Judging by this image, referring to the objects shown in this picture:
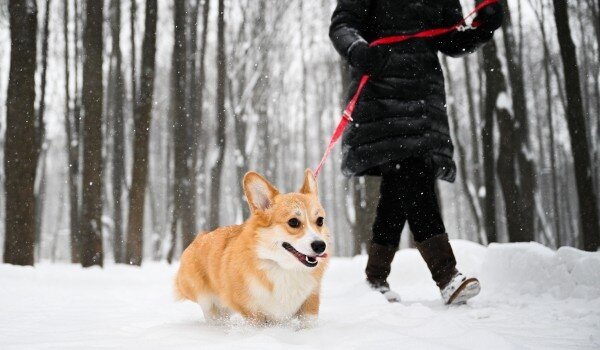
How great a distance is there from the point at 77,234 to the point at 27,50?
8.76 metres

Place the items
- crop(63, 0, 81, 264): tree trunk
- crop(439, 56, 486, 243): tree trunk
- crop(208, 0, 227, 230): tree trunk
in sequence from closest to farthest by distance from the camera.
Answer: crop(208, 0, 227, 230): tree trunk → crop(63, 0, 81, 264): tree trunk → crop(439, 56, 486, 243): tree trunk

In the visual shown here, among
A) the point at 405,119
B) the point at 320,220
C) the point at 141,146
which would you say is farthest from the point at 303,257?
the point at 141,146

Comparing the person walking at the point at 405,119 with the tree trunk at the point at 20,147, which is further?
the tree trunk at the point at 20,147

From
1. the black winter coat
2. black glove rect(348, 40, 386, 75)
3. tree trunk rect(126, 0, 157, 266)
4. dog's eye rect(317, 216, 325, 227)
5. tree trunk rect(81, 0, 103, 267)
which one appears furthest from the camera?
tree trunk rect(126, 0, 157, 266)

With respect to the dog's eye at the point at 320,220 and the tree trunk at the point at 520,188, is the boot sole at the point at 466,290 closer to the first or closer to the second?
the dog's eye at the point at 320,220

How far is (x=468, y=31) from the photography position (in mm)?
3533

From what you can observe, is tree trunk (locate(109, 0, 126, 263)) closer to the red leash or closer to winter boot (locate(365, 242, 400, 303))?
winter boot (locate(365, 242, 400, 303))

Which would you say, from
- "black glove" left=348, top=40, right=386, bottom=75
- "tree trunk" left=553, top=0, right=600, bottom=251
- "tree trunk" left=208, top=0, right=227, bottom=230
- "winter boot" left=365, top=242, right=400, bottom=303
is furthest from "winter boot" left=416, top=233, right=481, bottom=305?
"tree trunk" left=208, top=0, right=227, bottom=230

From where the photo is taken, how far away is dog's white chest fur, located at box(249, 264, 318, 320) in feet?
8.71

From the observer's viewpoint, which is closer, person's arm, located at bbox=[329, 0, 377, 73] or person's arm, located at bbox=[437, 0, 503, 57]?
person's arm, located at bbox=[329, 0, 377, 73]

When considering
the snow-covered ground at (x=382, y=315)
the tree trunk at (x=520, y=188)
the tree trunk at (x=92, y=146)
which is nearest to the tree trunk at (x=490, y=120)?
the tree trunk at (x=520, y=188)

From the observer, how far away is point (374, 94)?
3486mm

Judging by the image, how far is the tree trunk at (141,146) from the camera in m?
9.34

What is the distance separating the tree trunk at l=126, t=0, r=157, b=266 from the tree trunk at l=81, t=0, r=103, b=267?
83 centimetres
